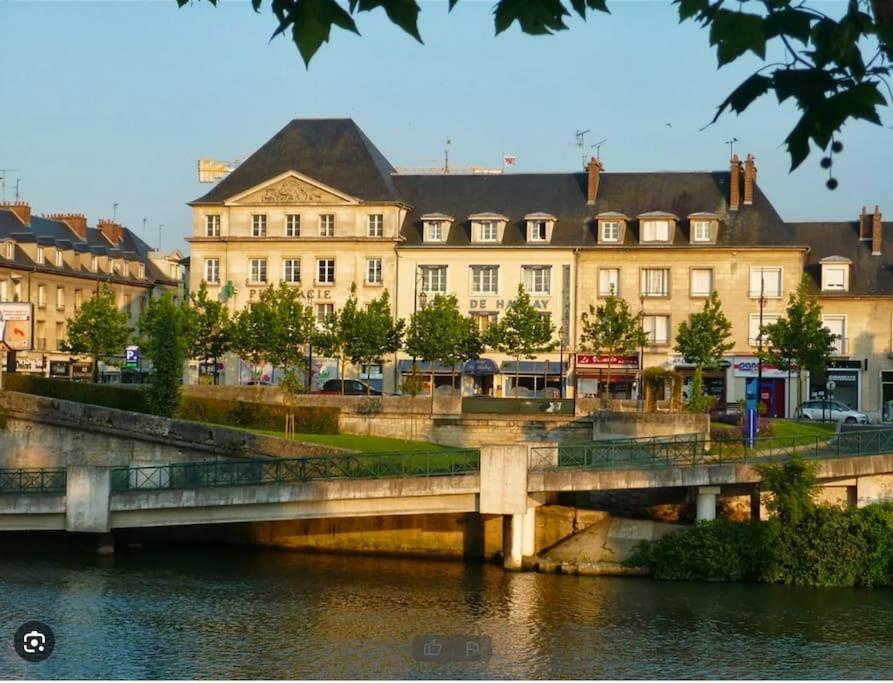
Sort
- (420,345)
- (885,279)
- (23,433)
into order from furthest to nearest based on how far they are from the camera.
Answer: (885,279)
(420,345)
(23,433)

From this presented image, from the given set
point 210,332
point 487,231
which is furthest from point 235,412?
point 487,231

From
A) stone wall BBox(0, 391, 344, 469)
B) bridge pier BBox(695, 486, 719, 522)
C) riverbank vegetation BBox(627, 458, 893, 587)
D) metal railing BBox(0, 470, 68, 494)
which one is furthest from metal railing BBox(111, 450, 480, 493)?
bridge pier BBox(695, 486, 719, 522)

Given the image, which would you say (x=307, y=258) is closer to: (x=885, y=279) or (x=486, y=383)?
(x=486, y=383)

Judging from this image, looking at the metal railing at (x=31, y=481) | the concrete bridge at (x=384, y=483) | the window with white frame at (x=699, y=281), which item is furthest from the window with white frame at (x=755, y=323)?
the metal railing at (x=31, y=481)

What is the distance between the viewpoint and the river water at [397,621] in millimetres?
21031

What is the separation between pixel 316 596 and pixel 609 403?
61.2 feet

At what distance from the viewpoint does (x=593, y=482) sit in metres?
30.5

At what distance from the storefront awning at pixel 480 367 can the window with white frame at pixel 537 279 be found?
369 centimetres

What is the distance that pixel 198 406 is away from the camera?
41.5 metres

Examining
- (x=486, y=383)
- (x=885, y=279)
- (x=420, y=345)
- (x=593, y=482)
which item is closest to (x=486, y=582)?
(x=593, y=482)

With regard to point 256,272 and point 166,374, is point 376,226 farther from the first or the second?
point 166,374

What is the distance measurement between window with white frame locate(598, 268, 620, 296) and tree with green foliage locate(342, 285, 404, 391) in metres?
9.49

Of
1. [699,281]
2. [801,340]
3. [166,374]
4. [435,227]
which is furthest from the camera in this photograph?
[435,227]

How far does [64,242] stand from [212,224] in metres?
12.1
